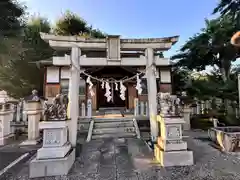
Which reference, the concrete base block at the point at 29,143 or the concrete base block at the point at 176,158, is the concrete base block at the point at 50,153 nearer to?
the concrete base block at the point at 176,158

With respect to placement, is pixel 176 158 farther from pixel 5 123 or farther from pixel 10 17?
pixel 10 17

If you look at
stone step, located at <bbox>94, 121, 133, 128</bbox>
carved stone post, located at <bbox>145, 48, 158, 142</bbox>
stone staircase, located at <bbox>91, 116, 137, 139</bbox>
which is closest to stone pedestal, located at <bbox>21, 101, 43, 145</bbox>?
stone staircase, located at <bbox>91, 116, 137, 139</bbox>

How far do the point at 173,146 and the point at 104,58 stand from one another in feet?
10.5

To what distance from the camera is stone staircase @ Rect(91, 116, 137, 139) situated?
7043mm

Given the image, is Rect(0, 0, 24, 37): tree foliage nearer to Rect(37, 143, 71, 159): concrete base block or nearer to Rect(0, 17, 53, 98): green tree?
Rect(0, 17, 53, 98): green tree

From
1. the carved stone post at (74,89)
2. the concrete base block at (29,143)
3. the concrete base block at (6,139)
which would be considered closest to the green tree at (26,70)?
the concrete base block at (6,139)

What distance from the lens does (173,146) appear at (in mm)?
4035

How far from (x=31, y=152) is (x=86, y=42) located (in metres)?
4.09

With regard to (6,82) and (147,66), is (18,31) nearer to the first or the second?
(6,82)

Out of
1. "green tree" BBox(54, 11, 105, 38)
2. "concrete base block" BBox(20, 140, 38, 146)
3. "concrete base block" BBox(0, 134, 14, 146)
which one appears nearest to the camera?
"concrete base block" BBox(20, 140, 38, 146)

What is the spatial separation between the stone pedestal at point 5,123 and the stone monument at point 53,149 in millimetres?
3971

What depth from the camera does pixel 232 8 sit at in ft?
34.3

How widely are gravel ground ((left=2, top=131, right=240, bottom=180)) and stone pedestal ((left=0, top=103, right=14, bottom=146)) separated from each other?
3168 mm

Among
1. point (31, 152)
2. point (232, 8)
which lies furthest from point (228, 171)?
point (232, 8)
